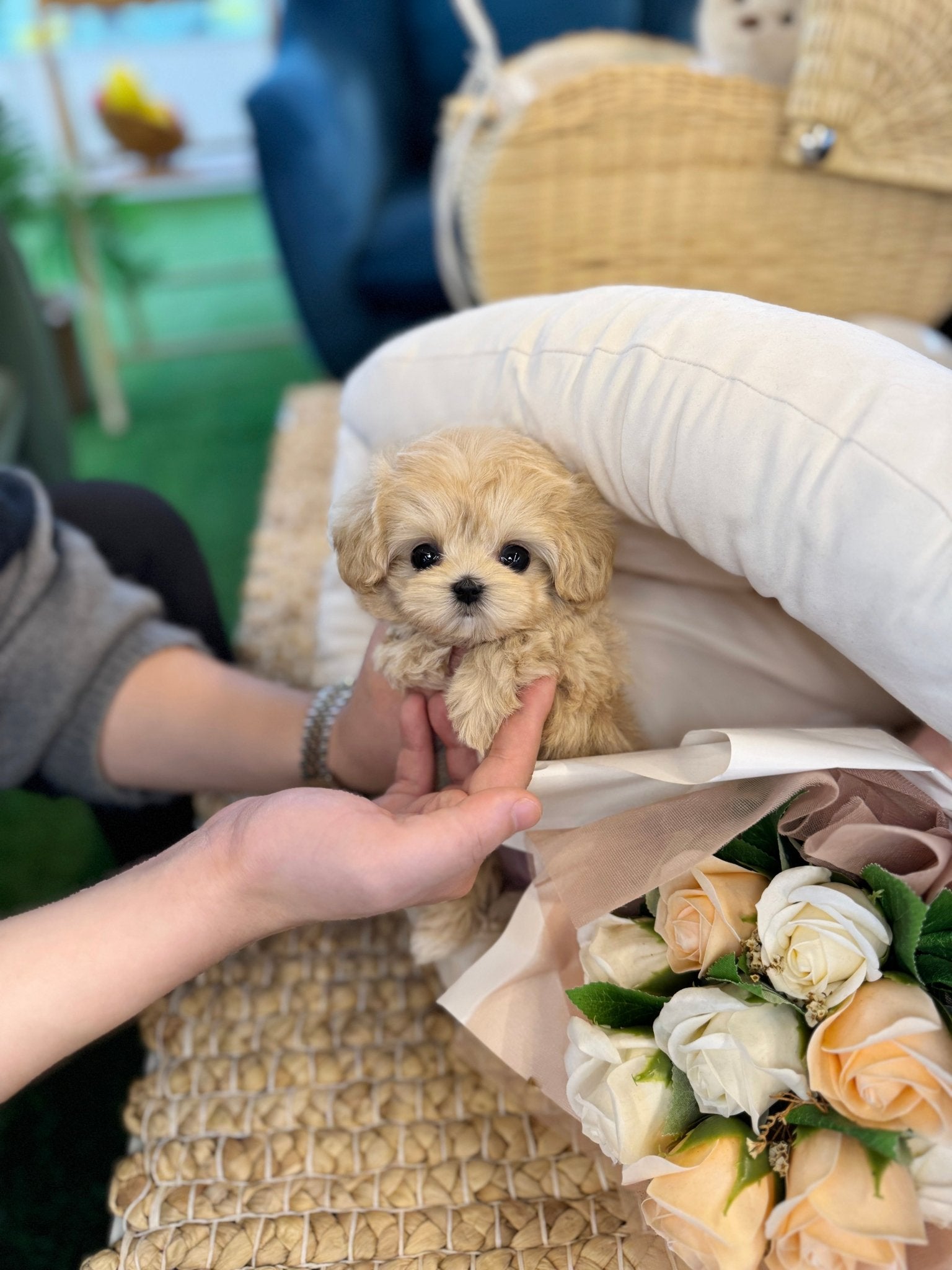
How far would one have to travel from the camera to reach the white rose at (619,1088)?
A: 21.7 inches

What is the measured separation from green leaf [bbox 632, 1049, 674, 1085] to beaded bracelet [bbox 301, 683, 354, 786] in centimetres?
49

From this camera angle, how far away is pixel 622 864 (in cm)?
63

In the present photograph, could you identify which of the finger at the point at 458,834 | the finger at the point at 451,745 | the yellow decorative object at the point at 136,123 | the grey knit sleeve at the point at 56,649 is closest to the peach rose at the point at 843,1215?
the finger at the point at 458,834

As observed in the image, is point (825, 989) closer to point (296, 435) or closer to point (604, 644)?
point (604, 644)

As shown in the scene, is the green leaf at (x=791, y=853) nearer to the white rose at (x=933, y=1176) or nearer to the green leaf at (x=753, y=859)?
the green leaf at (x=753, y=859)

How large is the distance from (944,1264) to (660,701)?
1.40 ft

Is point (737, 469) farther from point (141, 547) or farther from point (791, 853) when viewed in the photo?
point (141, 547)

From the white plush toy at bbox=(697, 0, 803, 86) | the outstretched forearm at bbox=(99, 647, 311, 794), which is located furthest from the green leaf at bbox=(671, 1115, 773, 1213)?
the white plush toy at bbox=(697, 0, 803, 86)

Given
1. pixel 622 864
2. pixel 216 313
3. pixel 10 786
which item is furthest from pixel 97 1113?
pixel 216 313

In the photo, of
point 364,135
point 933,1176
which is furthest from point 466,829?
point 364,135

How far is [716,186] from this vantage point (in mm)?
→ 1363

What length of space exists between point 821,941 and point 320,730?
0.57 meters

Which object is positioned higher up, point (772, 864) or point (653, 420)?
point (653, 420)

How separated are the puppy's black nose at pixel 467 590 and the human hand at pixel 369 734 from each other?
0.13 m
